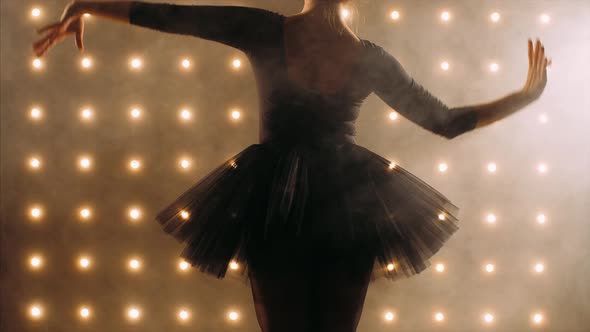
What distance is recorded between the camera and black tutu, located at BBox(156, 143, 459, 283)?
86cm

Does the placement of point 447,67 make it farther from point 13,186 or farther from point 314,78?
point 13,186

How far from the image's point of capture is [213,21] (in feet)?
2.93

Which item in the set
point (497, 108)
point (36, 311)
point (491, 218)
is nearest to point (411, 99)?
point (497, 108)

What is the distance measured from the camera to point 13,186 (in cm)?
134

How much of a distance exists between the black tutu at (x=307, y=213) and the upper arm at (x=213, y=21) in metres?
0.22

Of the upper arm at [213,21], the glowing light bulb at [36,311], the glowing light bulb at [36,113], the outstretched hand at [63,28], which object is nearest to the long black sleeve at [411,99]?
the upper arm at [213,21]

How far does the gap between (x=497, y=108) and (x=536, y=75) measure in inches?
5.1

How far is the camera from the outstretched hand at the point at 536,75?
3.51ft

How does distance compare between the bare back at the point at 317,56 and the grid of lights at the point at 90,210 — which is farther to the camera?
the grid of lights at the point at 90,210

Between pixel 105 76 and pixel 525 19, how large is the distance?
50.0 inches

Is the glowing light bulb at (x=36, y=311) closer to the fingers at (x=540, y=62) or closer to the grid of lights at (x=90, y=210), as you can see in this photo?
the grid of lights at (x=90, y=210)

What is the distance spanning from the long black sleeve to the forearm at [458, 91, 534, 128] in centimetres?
1

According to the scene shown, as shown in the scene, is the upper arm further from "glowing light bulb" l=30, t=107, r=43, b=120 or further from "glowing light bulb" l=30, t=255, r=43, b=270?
"glowing light bulb" l=30, t=255, r=43, b=270

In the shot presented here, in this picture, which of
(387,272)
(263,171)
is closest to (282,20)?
(263,171)
